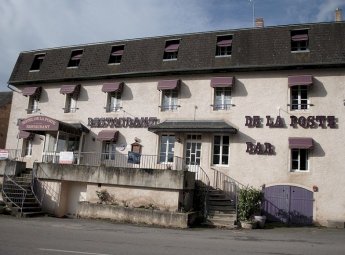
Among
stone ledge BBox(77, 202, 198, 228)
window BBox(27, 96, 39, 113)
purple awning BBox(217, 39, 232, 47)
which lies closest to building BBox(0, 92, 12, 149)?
window BBox(27, 96, 39, 113)

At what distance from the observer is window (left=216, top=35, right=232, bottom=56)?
21.9 metres

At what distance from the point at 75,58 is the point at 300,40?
1486cm

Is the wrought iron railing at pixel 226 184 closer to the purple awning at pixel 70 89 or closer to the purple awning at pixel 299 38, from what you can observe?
the purple awning at pixel 299 38

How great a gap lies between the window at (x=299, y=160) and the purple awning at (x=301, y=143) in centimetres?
70

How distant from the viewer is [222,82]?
20641 mm

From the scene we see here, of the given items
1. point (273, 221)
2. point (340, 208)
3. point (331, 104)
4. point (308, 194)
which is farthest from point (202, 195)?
point (331, 104)

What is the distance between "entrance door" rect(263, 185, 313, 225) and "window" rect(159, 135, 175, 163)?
225 inches

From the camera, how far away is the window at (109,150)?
2297 centimetres

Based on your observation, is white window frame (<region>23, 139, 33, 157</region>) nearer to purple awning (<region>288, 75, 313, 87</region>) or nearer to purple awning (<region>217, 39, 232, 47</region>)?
purple awning (<region>217, 39, 232, 47</region>)

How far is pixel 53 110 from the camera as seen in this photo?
82.5 ft

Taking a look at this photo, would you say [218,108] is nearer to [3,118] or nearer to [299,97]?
[299,97]

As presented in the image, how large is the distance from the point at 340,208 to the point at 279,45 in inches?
362

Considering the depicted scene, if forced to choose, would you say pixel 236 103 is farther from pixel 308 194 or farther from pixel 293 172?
pixel 308 194

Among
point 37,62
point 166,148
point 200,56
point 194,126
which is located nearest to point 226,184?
point 194,126
